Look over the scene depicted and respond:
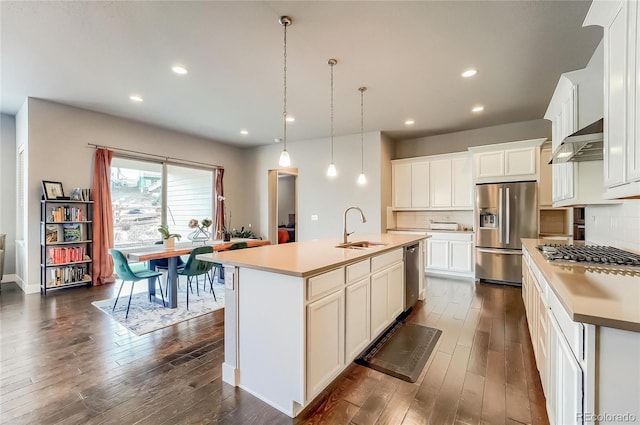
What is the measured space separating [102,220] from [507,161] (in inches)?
275

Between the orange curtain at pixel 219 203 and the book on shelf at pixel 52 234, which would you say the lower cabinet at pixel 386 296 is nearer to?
the orange curtain at pixel 219 203

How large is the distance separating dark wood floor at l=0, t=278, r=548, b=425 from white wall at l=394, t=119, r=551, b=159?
143 inches

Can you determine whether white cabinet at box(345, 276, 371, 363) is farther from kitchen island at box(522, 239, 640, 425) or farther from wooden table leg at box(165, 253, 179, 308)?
wooden table leg at box(165, 253, 179, 308)

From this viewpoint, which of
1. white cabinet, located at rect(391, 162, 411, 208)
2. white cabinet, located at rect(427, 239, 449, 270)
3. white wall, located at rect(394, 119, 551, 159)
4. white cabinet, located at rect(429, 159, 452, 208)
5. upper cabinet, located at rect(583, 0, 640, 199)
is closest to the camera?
upper cabinet, located at rect(583, 0, 640, 199)

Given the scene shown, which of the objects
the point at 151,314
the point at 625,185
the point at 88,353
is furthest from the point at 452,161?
the point at 88,353

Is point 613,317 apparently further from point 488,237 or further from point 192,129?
point 192,129

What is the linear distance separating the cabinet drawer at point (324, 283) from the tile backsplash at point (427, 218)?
446 cm

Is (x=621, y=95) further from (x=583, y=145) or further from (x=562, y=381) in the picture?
(x=562, y=381)

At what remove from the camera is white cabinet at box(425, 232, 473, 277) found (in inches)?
201

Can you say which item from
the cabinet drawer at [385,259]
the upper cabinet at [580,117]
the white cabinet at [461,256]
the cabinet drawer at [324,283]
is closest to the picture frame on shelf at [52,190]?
the cabinet drawer at [324,283]

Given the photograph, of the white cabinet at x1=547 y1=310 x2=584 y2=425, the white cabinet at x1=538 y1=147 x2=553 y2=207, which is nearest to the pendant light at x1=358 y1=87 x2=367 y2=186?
the white cabinet at x1=547 y1=310 x2=584 y2=425

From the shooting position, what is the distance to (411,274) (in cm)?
348

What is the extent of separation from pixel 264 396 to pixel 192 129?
5342 mm

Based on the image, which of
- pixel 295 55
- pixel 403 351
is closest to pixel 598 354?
pixel 403 351
